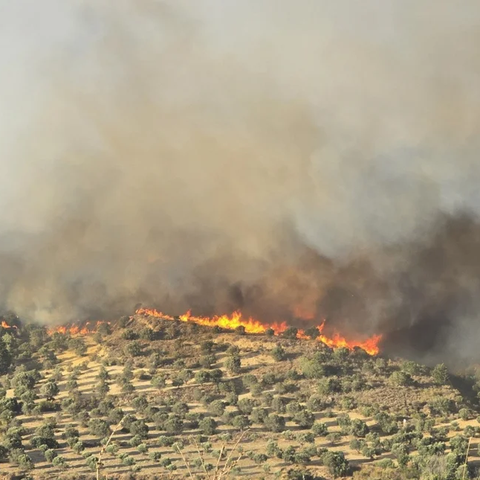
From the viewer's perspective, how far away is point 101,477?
24.8 m

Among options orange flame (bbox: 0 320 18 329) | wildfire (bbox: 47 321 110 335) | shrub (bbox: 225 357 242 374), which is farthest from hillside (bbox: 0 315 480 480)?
orange flame (bbox: 0 320 18 329)

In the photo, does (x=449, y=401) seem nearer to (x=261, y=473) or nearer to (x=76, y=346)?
(x=261, y=473)

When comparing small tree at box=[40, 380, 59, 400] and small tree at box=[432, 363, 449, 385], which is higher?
small tree at box=[40, 380, 59, 400]

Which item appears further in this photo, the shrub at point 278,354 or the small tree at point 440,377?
the shrub at point 278,354

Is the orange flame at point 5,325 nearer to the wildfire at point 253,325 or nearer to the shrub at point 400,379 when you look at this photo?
the wildfire at point 253,325

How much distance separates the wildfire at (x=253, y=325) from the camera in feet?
163

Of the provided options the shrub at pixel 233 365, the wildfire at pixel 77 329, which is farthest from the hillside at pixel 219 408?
the wildfire at pixel 77 329

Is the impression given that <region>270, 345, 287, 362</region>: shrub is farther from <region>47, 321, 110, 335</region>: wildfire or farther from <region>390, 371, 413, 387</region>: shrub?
<region>47, 321, 110, 335</region>: wildfire

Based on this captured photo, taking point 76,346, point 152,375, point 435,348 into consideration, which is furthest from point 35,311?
point 435,348

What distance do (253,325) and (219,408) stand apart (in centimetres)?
1861

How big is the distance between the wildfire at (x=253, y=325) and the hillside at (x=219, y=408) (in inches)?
107

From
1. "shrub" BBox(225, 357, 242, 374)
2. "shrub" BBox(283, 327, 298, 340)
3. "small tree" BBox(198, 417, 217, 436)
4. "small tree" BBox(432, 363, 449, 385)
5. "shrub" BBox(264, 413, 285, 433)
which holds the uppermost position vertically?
"shrub" BBox(283, 327, 298, 340)

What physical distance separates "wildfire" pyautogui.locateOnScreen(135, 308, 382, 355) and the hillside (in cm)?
273

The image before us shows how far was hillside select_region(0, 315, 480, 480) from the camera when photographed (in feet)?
91.7
